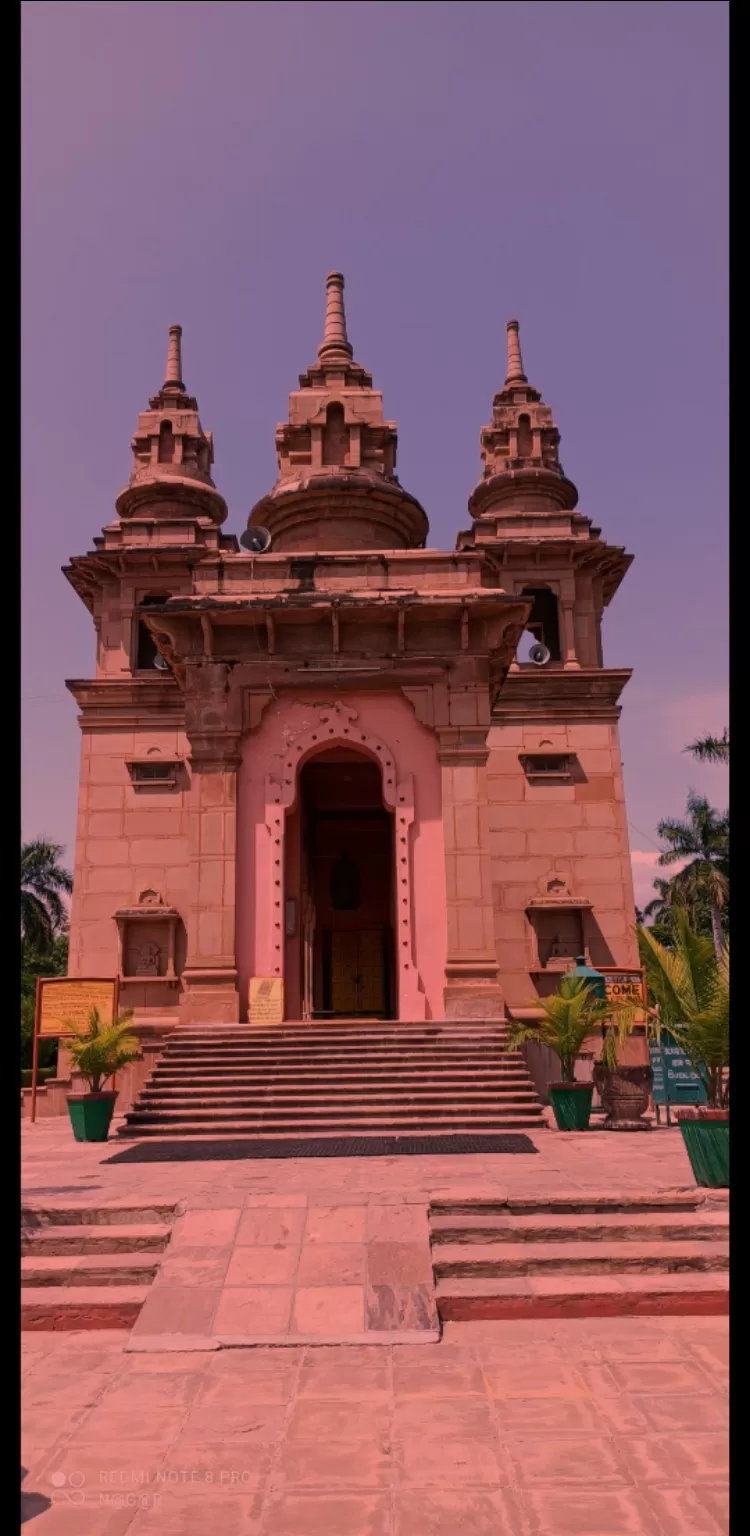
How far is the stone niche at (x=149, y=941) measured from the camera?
83.9 feet

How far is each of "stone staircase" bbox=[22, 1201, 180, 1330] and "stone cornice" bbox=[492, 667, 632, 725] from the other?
19.8 m

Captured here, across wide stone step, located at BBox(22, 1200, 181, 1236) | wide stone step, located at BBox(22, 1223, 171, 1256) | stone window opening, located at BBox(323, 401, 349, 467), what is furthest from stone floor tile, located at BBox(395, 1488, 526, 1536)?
stone window opening, located at BBox(323, 401, 349, 467)

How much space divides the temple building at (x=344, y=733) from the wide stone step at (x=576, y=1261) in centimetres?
911

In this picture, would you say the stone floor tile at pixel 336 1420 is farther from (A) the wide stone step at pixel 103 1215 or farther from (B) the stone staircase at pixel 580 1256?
(A) the wide stone step at pixel 103 1215

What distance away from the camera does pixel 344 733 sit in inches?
739

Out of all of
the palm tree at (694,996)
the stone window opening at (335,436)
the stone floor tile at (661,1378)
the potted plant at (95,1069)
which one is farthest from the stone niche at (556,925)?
the stone floor tile at (661,1378)

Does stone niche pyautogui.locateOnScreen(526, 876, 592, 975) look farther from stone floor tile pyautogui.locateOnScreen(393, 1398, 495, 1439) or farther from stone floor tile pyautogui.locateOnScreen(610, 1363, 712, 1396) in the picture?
stone floor tile pyautogui.locateOnScreen(393, 1398, 495, 1439)

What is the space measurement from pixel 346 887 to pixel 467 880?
10523mm
